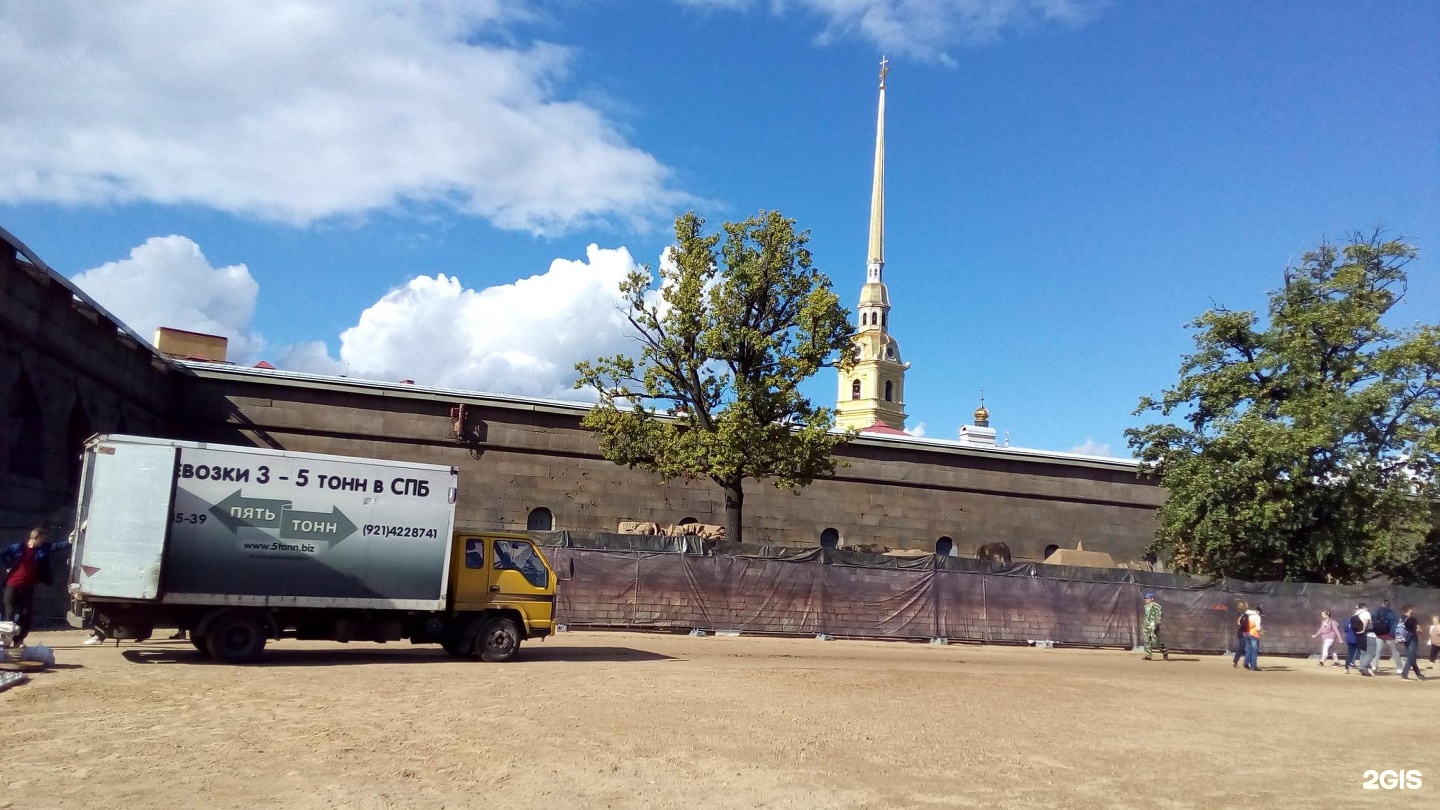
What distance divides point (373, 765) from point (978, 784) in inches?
208

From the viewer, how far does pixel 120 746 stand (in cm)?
Result: 917

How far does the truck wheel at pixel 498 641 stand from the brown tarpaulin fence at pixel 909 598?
262 inches

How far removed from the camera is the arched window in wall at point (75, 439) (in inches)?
947

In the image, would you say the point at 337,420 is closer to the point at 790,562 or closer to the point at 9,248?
the point at 9,248

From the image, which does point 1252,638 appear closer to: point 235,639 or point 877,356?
point 235,639

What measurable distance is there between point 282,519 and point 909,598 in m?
16.6

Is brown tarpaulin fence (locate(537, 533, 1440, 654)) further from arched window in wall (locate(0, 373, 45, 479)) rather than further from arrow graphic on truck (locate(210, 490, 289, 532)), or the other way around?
arched window in wall (locate(0, 373, 45, 479))

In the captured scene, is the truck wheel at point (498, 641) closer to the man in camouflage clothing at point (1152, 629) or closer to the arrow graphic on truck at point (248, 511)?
the arrow graphic on truck at point (248, 511)

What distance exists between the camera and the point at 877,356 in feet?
398

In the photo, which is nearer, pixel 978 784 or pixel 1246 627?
pixel 978 784

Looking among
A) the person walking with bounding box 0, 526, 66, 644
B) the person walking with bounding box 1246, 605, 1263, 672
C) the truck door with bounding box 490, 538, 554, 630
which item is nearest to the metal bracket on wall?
the truck door with bounding box 490, 538, 554, 630

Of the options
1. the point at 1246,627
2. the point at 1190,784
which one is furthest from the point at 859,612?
the point at 1190,784

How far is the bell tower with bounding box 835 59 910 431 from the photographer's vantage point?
11869cm
